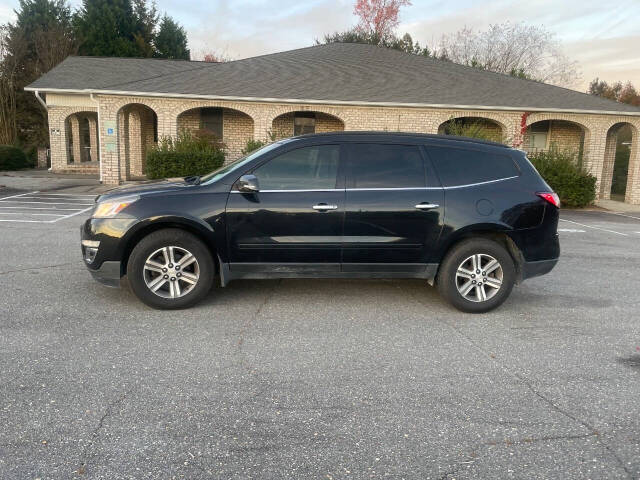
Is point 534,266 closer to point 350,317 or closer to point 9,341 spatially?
point 350,317

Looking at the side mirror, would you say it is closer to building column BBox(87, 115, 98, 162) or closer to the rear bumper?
the rear bumper

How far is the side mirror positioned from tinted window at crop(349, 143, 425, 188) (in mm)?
954

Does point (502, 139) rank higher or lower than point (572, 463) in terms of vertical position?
higher

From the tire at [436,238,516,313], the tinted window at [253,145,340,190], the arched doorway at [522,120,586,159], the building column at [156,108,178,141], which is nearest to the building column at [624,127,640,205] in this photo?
the arched doorway at [522,120,586,159]

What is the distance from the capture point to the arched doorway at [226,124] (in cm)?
2017

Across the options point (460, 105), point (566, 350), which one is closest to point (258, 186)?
point (566, 350)

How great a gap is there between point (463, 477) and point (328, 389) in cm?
113

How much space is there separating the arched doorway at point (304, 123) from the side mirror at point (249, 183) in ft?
50.6

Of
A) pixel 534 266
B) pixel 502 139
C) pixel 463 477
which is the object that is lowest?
pixel 463 477

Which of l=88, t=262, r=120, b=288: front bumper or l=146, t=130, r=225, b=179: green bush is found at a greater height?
l=146, t=130, r=225, b=179: green bush

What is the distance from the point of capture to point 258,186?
4.86 m

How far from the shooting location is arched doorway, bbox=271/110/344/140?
2005cm

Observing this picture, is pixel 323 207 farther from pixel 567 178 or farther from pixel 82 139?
pixel 82 139

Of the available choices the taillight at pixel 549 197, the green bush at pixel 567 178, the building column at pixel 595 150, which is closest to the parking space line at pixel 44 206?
the taillight at pixel 549 197
